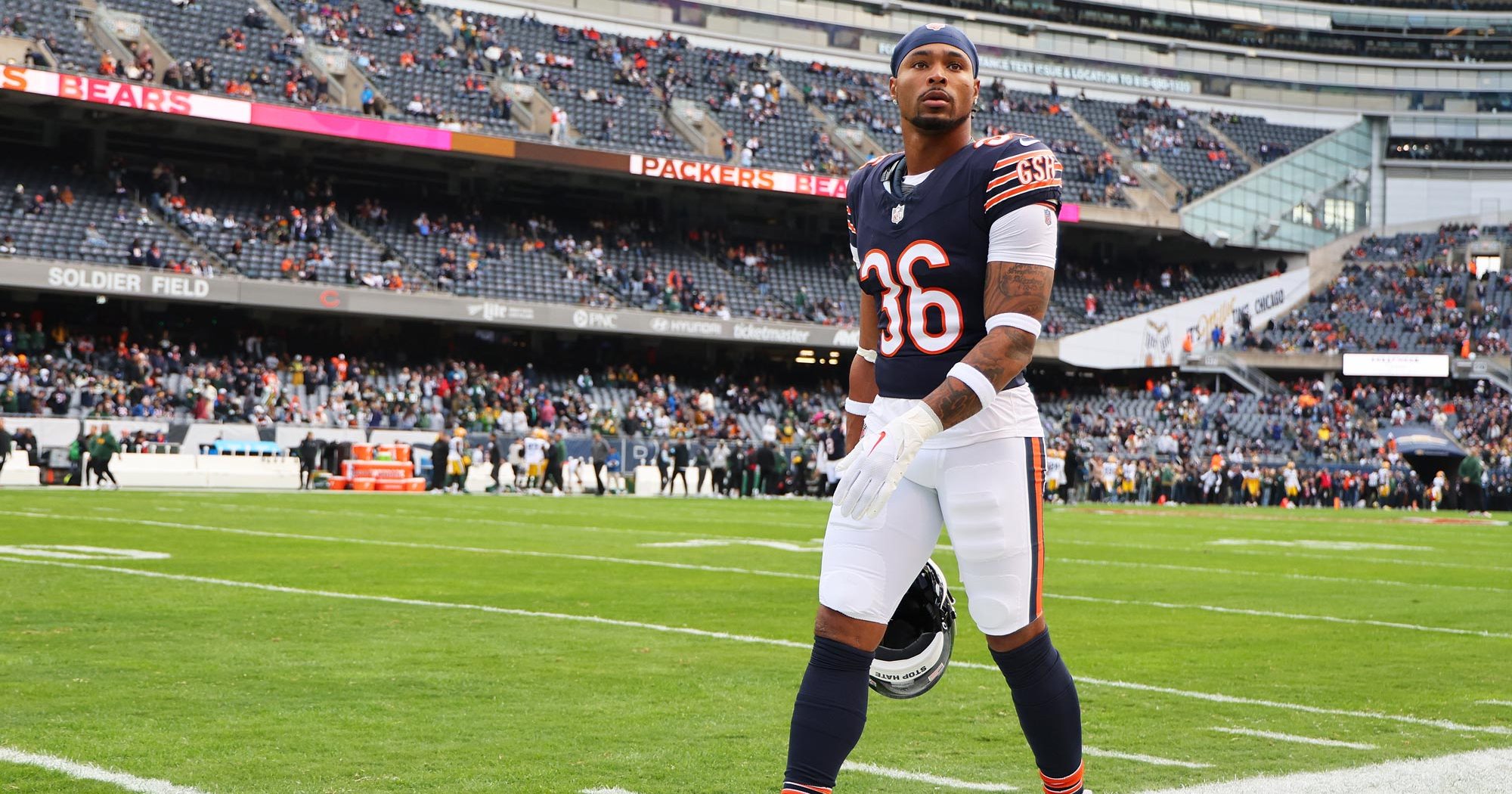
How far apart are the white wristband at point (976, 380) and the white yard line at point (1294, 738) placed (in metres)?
2.72

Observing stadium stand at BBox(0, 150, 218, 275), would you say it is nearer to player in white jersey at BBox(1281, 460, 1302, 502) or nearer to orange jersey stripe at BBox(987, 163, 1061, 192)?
player in white jersey at BBox(1281, 460, 1302, 502)

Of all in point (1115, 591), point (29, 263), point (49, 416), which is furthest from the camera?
point (29, 263)

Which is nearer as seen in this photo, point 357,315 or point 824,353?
point 357,315

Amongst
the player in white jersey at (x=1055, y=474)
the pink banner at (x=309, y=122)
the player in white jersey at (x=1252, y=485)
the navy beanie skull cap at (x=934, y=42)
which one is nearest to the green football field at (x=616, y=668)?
the navy beanie skull cap at (x=934, y=42)

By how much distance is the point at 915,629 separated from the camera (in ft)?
13.4

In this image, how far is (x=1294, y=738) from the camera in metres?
5.75

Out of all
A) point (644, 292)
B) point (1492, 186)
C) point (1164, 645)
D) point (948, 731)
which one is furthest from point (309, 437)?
point (1492, 186)

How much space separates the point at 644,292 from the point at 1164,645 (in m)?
34.5

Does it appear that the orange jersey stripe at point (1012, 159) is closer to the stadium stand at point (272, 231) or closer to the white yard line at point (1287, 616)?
the white yard line at point (1287, 616)

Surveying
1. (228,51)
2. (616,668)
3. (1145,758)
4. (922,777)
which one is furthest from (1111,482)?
(922,777)

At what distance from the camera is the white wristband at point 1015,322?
3.77 meters

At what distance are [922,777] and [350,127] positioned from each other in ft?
117

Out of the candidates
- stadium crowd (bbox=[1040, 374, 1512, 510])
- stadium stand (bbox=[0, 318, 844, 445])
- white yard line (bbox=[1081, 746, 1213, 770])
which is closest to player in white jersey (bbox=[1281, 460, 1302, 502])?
stadium crowd (bbox=[1040, 374, 1512, 510])

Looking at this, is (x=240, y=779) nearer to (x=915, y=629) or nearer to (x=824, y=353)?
(x=915, y=629)
